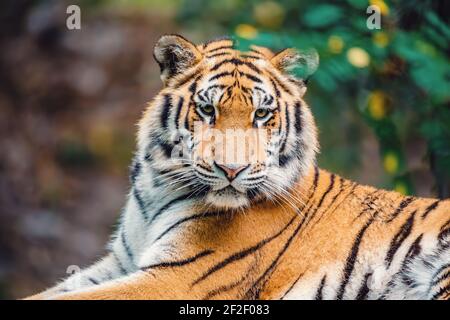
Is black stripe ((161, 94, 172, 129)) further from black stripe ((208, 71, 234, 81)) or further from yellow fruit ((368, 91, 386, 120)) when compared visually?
yellow fruit ((368, 91, 386, 120))

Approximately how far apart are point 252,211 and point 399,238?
30.8 inches

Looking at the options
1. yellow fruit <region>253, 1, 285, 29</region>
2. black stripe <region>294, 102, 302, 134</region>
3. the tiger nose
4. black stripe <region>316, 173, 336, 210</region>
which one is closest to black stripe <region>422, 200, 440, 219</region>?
black stripe <region>316, 173, 336, 210</region>

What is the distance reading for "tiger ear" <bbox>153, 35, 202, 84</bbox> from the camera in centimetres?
438

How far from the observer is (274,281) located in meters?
4.34

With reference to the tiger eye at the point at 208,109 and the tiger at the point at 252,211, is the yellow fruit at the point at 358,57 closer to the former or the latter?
the tiger at the point at 252,211

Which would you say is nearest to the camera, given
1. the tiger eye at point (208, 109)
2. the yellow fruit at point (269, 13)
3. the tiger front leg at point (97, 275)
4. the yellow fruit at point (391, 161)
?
the tiger eye at point (208, 109)

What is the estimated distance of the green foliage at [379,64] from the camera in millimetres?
4176

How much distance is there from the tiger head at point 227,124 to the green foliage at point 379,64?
19 centimetres

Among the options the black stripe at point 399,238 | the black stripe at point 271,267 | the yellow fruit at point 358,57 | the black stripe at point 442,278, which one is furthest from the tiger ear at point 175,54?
the black stripe at point 442,278

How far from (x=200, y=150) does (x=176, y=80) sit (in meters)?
0.49

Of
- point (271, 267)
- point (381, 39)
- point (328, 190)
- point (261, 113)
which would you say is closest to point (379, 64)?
point (381, 39)

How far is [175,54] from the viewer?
4430 millimetres

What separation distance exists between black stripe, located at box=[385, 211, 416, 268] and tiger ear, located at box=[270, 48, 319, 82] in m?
0.94

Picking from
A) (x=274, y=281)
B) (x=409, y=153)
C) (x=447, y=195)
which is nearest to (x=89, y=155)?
(x=409, y=153)
